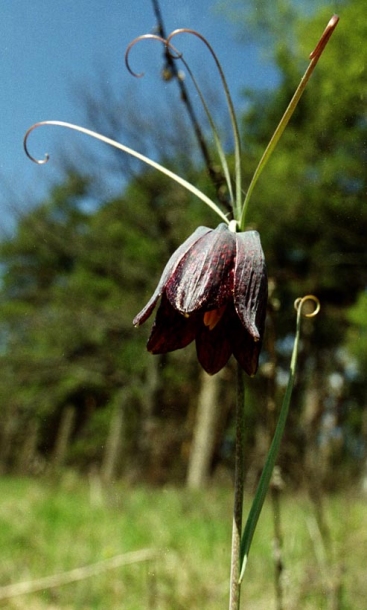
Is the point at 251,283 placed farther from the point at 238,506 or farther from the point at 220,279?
the point at 238,506

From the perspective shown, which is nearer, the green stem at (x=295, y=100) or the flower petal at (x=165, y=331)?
the green stem at (x=295, y=100)

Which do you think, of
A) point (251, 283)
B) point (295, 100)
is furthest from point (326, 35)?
point (251, 283)

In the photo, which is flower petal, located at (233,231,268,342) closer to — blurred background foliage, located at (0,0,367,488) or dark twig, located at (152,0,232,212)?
dark twig, located at (152,0,232,212)

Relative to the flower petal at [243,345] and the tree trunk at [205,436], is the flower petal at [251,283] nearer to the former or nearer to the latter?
the flower petal at [243,345]

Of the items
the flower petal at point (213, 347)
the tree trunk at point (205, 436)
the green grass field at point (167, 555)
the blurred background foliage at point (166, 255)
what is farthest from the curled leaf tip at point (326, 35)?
the tree trunk at point (205, 436)

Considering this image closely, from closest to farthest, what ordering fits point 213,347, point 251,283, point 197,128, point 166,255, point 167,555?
point 251,283
point 213,347
point 197,128
point 167,555
point 166,255

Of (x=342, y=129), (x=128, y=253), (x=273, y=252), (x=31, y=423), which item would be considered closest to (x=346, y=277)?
(x=273, y=252)
